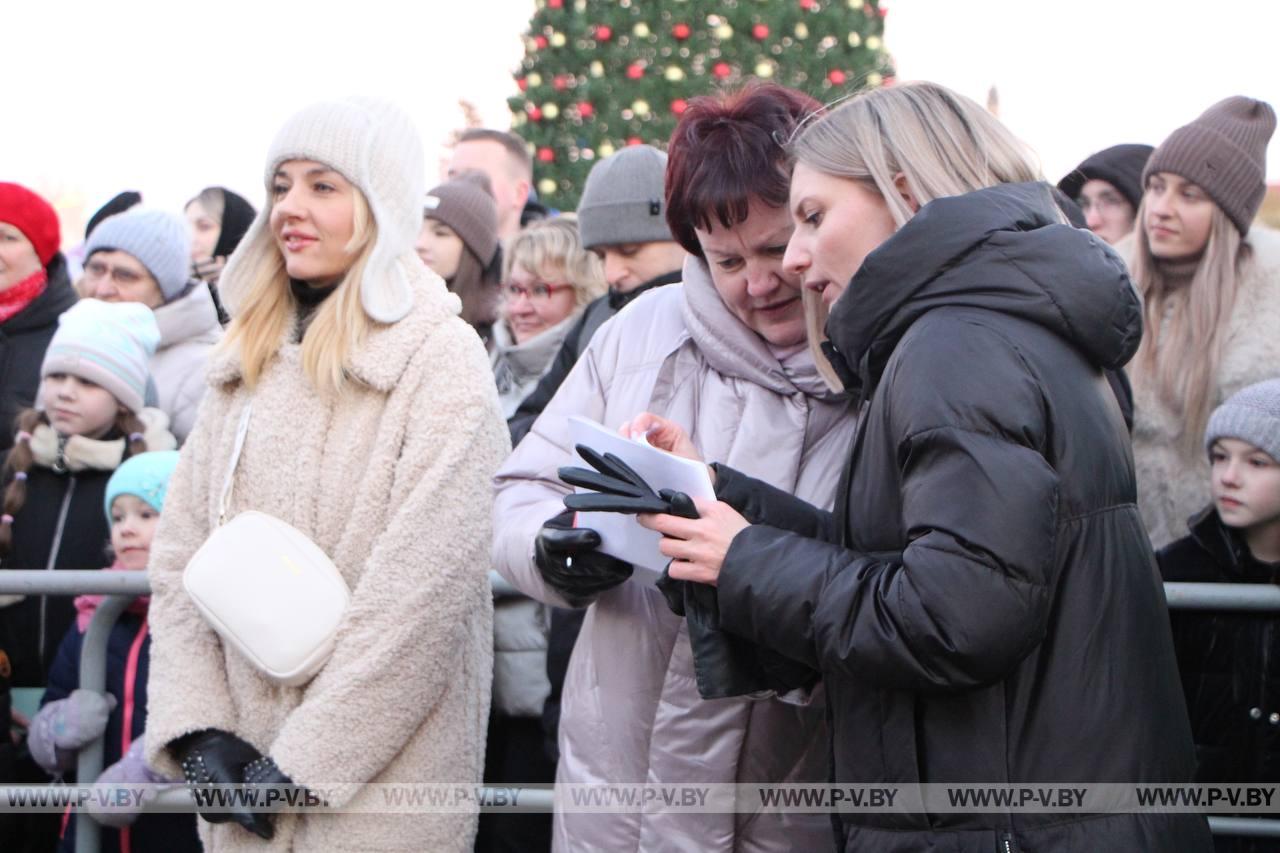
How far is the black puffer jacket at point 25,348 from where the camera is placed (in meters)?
5.04

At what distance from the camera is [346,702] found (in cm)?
285

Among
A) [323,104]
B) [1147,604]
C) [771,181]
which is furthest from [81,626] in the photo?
[1147,604]

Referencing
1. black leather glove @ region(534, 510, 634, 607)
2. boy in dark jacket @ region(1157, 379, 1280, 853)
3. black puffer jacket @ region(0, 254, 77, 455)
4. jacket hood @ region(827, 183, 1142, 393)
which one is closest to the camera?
jacket hood @ region(827, 183, 1142, 393)

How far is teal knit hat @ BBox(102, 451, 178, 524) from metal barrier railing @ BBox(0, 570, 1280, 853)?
34 cm

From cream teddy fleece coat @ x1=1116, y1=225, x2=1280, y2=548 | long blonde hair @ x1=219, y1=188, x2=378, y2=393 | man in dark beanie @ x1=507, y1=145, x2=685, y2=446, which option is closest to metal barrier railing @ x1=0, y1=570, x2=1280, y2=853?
cream teddy fleece coat @ x1=1116, y1=225, x2=1280, y2=548

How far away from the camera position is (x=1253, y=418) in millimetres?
3557

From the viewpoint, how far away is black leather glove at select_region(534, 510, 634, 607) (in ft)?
8.33

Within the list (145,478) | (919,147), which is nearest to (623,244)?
(145,478)

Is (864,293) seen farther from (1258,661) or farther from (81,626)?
(81,626)

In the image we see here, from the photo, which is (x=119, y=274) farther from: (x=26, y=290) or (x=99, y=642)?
(x=99, y=642)

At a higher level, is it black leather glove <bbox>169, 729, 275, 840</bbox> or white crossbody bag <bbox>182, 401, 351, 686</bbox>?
white crossbody bag <bbox>182, 401, 351, 686</bbox>

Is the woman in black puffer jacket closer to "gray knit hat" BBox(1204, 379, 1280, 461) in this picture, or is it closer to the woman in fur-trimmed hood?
the woman in fur-trimmed hood

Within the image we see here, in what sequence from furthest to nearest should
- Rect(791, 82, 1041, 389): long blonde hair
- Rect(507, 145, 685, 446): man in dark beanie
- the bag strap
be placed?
Rect(507, 145, 685, 446): man in dark beanie → the bag strap → Rect(791, 82, 1041, 389): long blonde hair

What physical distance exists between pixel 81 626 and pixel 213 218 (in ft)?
10.5
